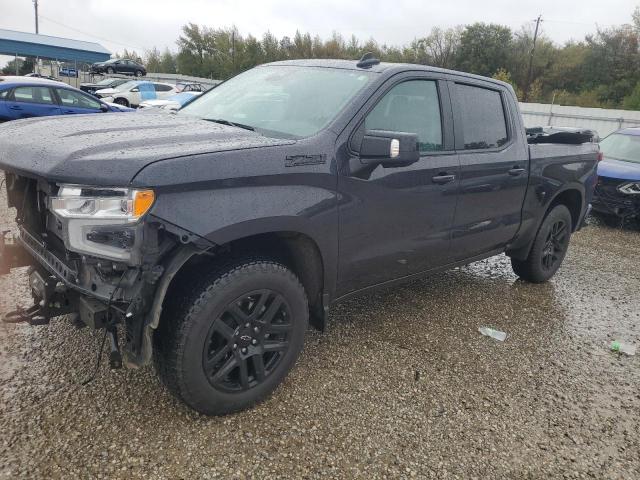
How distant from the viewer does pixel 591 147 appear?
5.09 meters

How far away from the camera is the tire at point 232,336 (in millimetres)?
2387

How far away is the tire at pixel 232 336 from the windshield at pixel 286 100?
2.91 feet

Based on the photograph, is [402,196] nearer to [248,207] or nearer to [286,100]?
[286,100]

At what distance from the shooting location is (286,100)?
→ 320 cm

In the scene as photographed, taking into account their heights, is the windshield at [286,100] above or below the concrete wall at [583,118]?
below

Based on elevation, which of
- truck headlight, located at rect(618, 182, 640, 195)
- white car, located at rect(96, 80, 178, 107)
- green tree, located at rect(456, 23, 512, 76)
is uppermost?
green tree, located at rect(456, 23, 512, 76)

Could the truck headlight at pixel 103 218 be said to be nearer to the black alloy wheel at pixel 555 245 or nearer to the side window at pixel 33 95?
the black alloy wheel at pixel 555 245

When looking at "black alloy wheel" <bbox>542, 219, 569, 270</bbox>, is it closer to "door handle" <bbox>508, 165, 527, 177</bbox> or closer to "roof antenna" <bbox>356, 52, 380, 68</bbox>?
"door handle" <bbox>508, 165, 527, 177</bbox>

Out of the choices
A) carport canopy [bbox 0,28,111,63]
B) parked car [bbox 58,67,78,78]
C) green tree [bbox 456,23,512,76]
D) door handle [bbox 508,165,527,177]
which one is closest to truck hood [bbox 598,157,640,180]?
door handle [bbox 508,165,527,177]

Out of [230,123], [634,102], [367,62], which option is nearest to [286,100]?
[230,123]

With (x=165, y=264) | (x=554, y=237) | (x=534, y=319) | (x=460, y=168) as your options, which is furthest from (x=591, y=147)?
(x=165, y=264)

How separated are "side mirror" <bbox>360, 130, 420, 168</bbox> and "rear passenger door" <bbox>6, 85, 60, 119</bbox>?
40.4 feet

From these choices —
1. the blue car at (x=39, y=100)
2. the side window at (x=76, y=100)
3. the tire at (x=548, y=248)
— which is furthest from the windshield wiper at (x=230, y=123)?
the side window at (x=76, y=100)

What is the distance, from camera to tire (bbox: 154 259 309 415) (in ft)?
7.83
